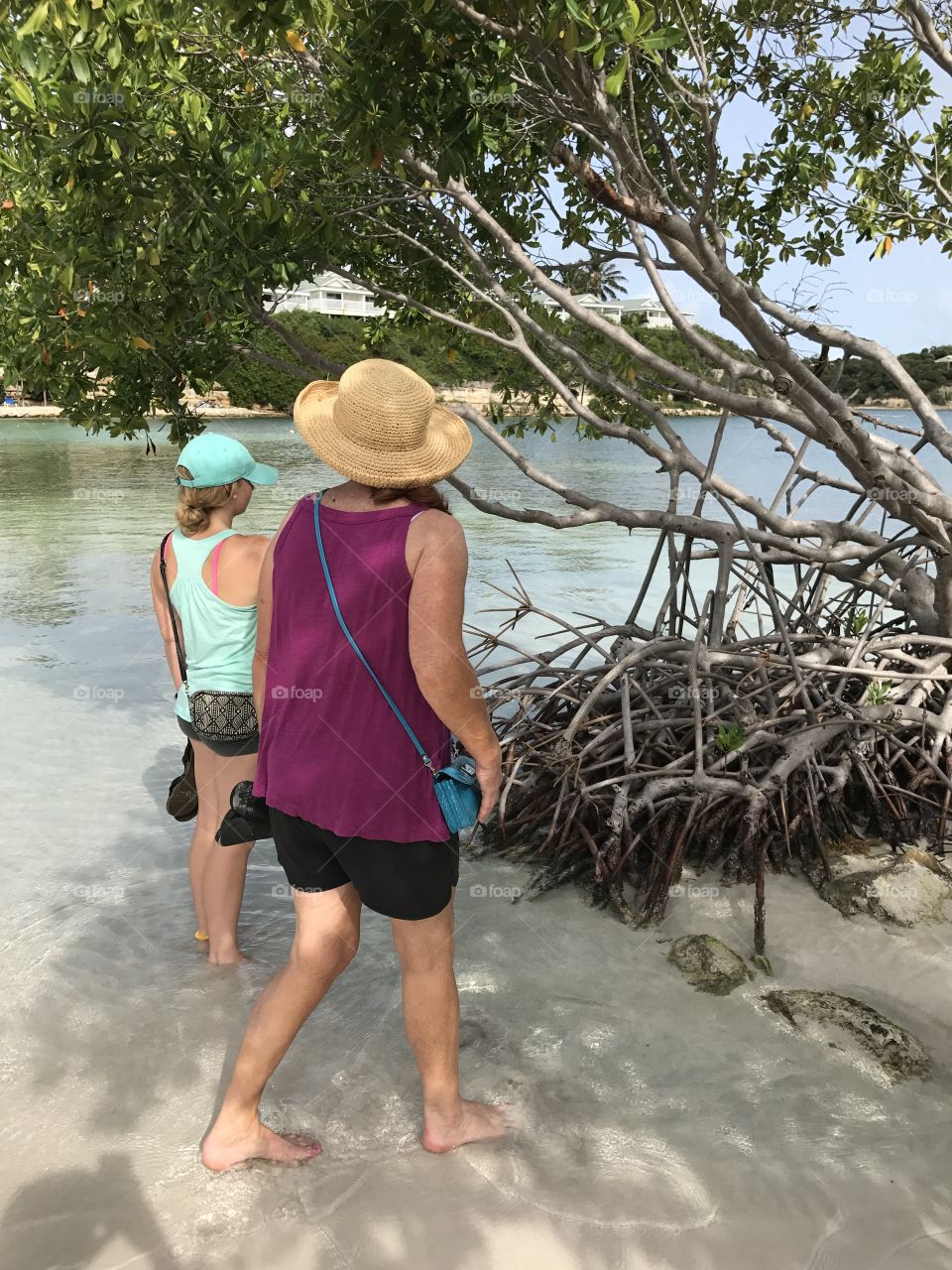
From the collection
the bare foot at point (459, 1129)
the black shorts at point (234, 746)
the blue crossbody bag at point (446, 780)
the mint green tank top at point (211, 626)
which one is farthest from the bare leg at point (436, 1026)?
the mint green tank top at point (211, 626)

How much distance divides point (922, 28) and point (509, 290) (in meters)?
2.15

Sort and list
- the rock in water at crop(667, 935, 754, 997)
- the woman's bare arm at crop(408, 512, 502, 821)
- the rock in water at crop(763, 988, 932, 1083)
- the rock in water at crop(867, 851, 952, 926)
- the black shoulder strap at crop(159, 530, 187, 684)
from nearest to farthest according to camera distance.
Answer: the woman's bare arm at crop(408, 512, 502, 821), the rock in water at crop(763, 988, 932, 1083), the black shoulder strap at crop(159, 530, 187, 684), the rock in water at crop(667, 935, 754, 997), the rock in water at crop(867, 851, 952, 926)

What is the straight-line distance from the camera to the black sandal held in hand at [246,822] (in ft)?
8.20

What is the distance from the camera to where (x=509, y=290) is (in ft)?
18.5

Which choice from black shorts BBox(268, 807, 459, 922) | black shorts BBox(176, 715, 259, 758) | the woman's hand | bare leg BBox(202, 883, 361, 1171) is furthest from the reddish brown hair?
black shorts BBox(176, 715, 259, 758)

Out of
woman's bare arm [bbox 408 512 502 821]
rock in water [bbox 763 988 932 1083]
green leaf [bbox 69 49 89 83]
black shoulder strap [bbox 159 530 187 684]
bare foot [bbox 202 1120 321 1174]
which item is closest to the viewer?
woman's bare arm [bbox 408 512 502 821]

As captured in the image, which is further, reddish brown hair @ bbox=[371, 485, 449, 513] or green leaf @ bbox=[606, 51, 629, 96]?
green leaf @ bbox=[606, 51, 629, 96]

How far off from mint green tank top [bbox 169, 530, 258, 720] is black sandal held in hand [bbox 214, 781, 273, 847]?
21.4 inches

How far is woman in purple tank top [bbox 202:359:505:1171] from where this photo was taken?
2123 mm

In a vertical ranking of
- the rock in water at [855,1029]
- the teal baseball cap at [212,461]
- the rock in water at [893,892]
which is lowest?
the rock in water at [855,1029]

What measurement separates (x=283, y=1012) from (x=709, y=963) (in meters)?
1.53

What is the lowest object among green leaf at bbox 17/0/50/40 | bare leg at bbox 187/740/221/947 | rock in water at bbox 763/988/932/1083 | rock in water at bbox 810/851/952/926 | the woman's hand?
rock in water at bbox 763/988/932/1083

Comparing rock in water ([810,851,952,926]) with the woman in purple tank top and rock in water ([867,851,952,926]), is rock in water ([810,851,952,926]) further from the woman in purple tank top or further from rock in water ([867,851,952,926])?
the woman in purple tank top

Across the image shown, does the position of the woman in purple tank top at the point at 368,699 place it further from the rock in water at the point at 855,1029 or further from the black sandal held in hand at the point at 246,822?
the rock in water at the point at 855,1029
